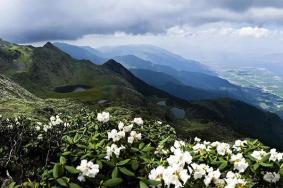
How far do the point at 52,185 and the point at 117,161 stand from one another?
5.88ft

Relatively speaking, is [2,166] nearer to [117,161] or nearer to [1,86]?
[117,161]

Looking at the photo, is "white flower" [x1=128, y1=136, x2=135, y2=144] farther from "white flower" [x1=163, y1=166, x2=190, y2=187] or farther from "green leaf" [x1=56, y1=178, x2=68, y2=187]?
"green leaf" [x1=56, y1=178, x2=68, y2=187]

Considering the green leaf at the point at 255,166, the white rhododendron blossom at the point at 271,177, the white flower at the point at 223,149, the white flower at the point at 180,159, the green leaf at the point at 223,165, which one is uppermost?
the white flower at the point at 180,159

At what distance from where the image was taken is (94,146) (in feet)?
41.8

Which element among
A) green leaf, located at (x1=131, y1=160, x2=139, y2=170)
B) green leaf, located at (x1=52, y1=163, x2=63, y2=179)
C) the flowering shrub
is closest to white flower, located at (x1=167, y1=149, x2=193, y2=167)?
the flowering shrub

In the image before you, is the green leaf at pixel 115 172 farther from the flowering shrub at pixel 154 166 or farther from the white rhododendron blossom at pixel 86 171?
the white rhododendron blossom at pixel 86 171

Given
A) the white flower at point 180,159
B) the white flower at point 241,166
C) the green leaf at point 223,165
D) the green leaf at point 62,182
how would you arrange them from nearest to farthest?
1. the green leaf at point 62,182
2. the white flower at point 180,159
3. the white flower at point 241,166
4. the green leaf at point 223,165

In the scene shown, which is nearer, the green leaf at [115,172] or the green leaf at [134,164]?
the green leaf at [115,172]

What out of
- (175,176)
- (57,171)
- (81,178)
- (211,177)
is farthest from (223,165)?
(57,171)

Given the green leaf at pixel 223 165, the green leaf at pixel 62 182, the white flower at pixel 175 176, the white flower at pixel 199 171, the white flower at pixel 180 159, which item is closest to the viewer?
the white flower at pixel 175 176

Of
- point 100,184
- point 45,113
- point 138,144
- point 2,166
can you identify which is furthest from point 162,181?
point 45,113

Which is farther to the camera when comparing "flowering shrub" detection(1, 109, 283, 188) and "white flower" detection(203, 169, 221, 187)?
"white flower" detection(203, 169, 221, 187)

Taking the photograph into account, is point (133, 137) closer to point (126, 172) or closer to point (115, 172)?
point (126, 172)

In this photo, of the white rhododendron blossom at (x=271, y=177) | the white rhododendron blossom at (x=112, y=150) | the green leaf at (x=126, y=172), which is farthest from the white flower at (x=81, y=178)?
the white rhododendron blossom at (x=271, y=177)
